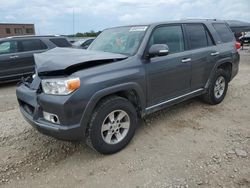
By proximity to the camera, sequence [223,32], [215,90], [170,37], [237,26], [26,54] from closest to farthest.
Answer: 1. [170,37]
2. [215,90]
3. [223,32]
4. [26,54]
5. [237,26]

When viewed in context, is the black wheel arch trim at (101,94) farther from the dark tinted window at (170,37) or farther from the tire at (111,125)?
the dark tinted window at (170,37)

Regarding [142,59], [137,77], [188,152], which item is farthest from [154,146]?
[142,59]

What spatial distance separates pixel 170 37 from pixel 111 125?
6.27ft

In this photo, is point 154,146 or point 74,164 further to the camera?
point 154,146

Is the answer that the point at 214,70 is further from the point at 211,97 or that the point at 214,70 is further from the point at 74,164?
the point at 74,164

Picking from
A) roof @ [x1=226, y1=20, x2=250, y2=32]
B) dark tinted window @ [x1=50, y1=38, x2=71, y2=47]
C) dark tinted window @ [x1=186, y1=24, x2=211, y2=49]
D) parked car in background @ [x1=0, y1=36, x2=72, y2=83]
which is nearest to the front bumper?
dark tinted window @ [x1=186, y1=24, x2=211, y2=49]

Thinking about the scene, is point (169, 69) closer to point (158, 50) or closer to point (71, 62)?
point (158, 50)

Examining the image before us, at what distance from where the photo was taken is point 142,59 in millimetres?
3670

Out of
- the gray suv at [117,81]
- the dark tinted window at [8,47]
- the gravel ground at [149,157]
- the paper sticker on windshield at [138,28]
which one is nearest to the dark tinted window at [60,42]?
the dark tinted window at [8,47]

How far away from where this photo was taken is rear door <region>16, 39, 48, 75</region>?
8.40 metres

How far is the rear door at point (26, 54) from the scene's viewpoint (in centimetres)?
840

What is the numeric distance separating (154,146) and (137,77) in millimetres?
1058

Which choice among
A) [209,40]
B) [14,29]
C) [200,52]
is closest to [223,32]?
[209,40]

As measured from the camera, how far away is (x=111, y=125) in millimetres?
3400
